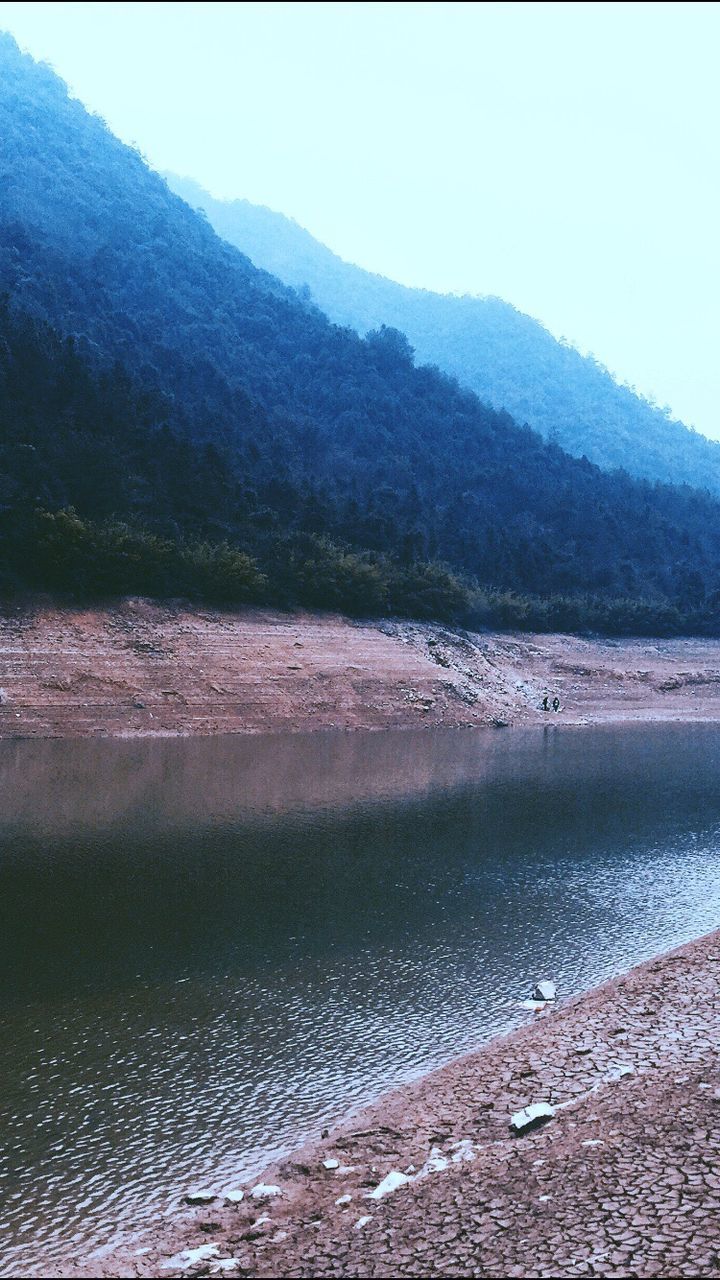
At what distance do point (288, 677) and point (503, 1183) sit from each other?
3888 centimetres

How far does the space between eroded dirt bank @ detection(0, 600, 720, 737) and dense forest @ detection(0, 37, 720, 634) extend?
2.83 metres

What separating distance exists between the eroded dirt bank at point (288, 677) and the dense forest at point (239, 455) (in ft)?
9.28

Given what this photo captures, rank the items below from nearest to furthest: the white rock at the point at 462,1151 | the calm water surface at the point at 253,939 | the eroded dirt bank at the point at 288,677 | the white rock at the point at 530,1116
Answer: the white rock at the point at 462,1151 < the white rock at the point at 530,1116 < the calm water surface at the point at 253,939 < the eroded dirt bank at the point at 288,677

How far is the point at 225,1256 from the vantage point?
686 centimetres

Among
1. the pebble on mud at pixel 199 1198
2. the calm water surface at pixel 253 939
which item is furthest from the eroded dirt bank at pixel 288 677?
the pebble on mud at pixel 199 1198

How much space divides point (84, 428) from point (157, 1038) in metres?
50.2

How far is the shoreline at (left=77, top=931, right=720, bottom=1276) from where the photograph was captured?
6332 millimetres

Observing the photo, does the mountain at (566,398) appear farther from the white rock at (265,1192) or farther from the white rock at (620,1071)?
the white rock at (265,1192)

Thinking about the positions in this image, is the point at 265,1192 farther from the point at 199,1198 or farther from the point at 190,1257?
the point at 190,1257

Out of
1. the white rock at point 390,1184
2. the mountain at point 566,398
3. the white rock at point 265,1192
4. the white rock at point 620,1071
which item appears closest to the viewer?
the white rock at point 390,1184

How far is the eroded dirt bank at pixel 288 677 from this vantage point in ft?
125

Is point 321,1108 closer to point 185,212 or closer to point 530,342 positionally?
point 185,212

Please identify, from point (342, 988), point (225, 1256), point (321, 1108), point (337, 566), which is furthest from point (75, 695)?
point (225, 1256)

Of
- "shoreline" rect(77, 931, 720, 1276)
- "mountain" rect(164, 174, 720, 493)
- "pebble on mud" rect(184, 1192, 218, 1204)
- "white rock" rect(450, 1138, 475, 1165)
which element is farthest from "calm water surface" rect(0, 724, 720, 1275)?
"mountain" rect(164, 174, 720, 493)
